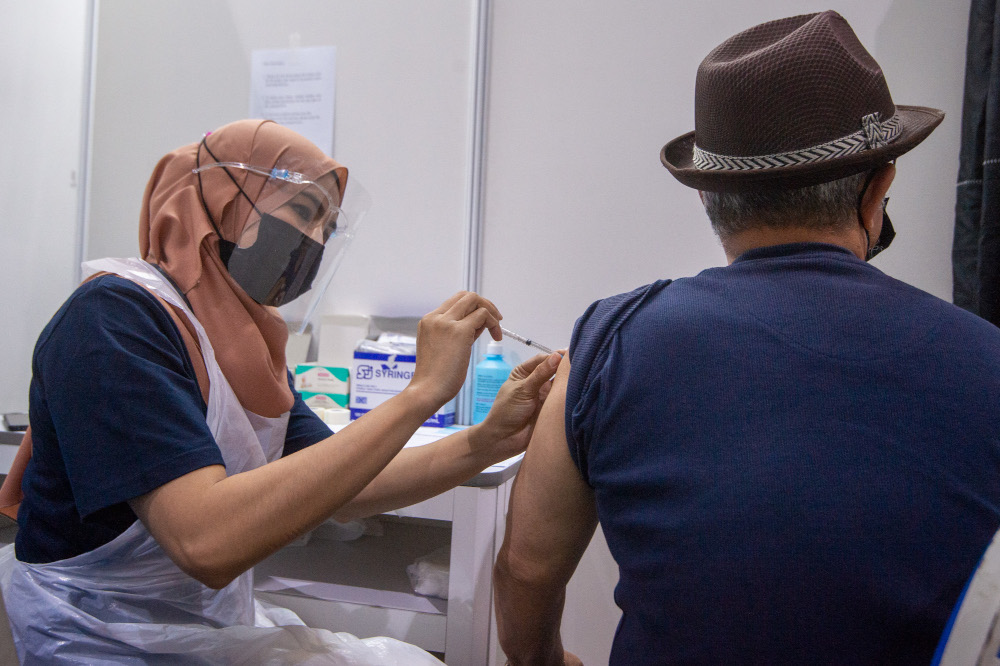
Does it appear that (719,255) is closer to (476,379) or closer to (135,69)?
(476,379)

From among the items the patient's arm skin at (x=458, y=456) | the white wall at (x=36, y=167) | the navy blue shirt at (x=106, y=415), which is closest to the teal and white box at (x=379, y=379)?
the patient's arm skin at (x=458, y=456)

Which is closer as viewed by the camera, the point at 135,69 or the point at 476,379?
the point at 476,379

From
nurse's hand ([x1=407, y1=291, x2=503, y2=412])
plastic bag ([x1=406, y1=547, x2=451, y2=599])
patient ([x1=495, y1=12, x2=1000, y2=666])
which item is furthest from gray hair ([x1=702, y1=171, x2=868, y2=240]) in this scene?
plastic bag ([x1=406, y1=547, x2=451, y2=599])

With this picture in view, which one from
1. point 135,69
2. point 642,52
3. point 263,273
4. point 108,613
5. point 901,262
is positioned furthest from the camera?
point 135,69

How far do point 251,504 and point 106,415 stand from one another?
0.65ft

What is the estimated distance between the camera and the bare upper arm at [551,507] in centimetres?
84

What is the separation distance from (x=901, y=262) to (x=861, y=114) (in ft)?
3.31

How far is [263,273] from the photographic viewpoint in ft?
3.56

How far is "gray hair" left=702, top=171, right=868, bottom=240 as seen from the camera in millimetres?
722

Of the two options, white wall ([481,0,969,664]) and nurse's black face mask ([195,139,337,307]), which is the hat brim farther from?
white wall ([481,0,969,664])

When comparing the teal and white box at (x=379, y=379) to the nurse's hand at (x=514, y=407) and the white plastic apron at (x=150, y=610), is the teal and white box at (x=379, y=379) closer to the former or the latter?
the nurse's hand at (x=514, y=407)

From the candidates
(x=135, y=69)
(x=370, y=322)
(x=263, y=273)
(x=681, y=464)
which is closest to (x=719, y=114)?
(x=681, y=464)

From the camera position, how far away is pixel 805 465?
62cm

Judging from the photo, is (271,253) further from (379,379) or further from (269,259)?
(379,379)
